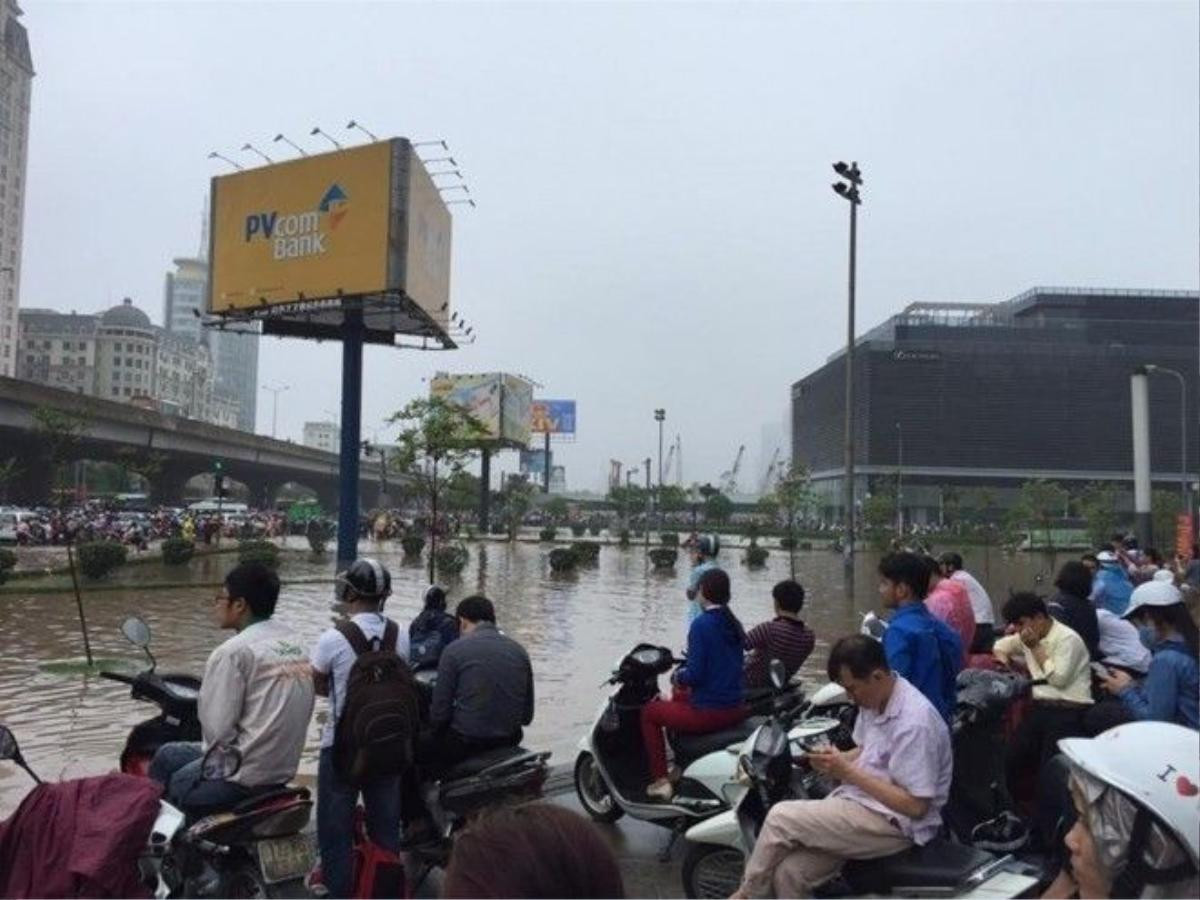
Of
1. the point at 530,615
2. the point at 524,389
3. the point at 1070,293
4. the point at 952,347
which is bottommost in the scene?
the point at 530,615

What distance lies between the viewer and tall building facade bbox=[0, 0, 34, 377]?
309 feet

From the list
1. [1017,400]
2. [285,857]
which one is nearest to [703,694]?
[285,857]

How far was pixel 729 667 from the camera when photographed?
5402 millimetres

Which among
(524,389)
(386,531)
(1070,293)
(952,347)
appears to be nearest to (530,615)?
(386,531)

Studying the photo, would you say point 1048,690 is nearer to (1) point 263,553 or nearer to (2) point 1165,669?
(2) point 1165,669

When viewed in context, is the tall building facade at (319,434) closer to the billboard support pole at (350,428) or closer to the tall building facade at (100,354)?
the tall building facade at (100,354)

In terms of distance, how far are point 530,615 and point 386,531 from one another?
28278 millimetres

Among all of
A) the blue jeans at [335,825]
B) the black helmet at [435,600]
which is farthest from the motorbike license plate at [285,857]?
the black helmet at [435,600]

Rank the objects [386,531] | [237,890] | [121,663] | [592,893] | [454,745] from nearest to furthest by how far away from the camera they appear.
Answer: [592,893] → [237,890] → [454,745] → [121,663] → [386,531]

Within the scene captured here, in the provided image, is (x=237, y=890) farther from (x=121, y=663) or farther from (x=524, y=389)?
(x=524, y=389)

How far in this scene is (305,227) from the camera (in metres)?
21.4

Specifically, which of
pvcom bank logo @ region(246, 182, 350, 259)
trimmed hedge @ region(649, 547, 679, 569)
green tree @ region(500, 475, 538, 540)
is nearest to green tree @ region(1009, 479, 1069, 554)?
trimmed hedge @ region(649, 547, 679, 569)

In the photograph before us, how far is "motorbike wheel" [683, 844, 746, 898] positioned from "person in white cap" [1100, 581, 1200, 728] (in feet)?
Result: 5.96

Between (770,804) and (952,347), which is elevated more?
(952,347)
